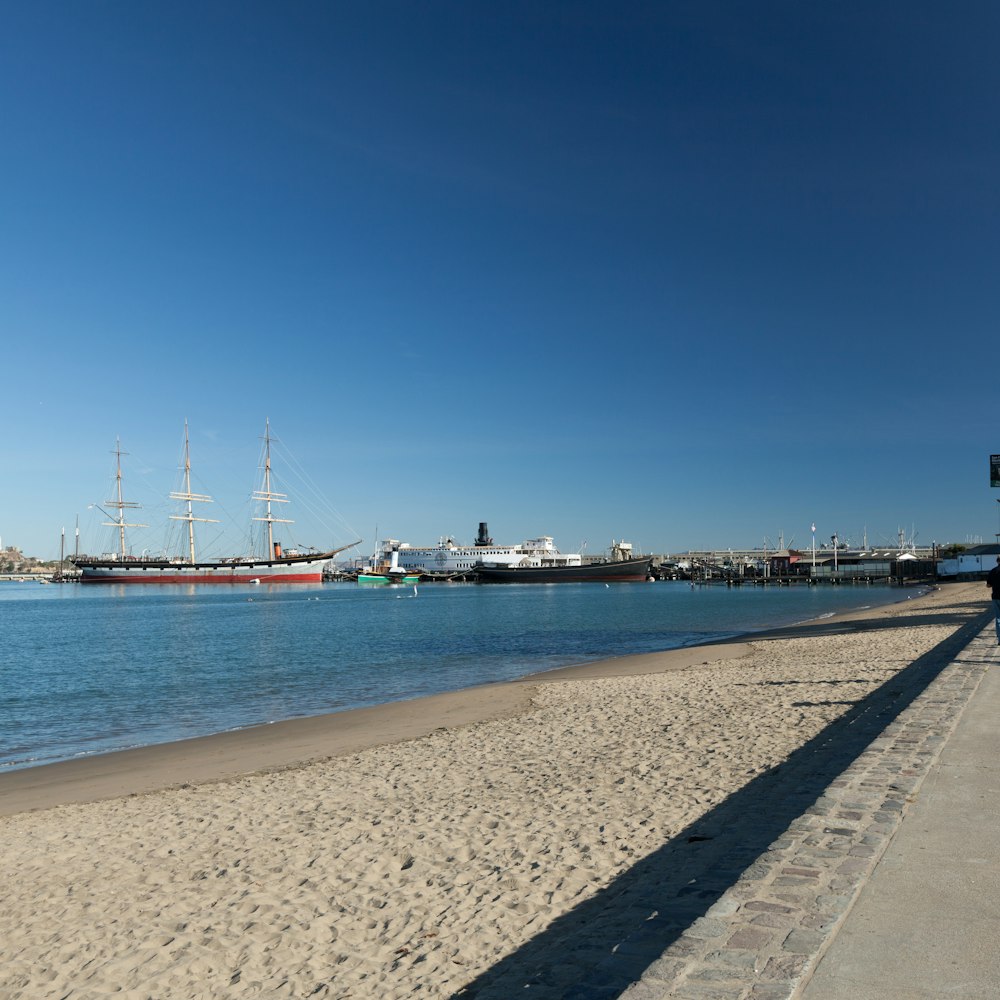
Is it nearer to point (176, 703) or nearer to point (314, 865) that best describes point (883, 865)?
point (314, 865)

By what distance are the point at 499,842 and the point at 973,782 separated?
367 cm

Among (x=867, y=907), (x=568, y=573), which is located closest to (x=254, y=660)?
(x=867, y=907)

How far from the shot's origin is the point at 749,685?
16.0 metres

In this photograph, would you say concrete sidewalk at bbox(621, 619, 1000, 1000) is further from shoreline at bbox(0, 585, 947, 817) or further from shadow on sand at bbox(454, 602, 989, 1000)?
shoreline at bbox(0, 585, 947, 817)

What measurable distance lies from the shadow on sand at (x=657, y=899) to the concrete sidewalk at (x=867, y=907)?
47 centimetres

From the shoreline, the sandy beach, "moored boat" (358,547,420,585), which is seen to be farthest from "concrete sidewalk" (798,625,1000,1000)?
"moored boat" (358,547,420,585)

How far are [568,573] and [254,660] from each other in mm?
110485

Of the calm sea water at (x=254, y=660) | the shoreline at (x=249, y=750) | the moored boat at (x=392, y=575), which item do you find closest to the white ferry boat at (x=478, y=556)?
the moored boat at (x=392, y=575)

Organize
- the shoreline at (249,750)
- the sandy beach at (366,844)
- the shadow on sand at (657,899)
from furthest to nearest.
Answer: the shoreline at (249,750), the sandy beach at (366,844), the shadow on sand at (657,899)

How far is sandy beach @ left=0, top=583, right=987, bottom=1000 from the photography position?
471 centimetres

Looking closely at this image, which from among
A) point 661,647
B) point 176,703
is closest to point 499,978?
point 176,703

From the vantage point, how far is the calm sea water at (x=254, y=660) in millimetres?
17203

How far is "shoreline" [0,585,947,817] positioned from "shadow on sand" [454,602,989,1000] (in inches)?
250

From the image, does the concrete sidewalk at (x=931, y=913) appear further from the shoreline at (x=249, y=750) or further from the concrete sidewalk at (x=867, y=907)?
the shoreline at (x=249, y=750)
